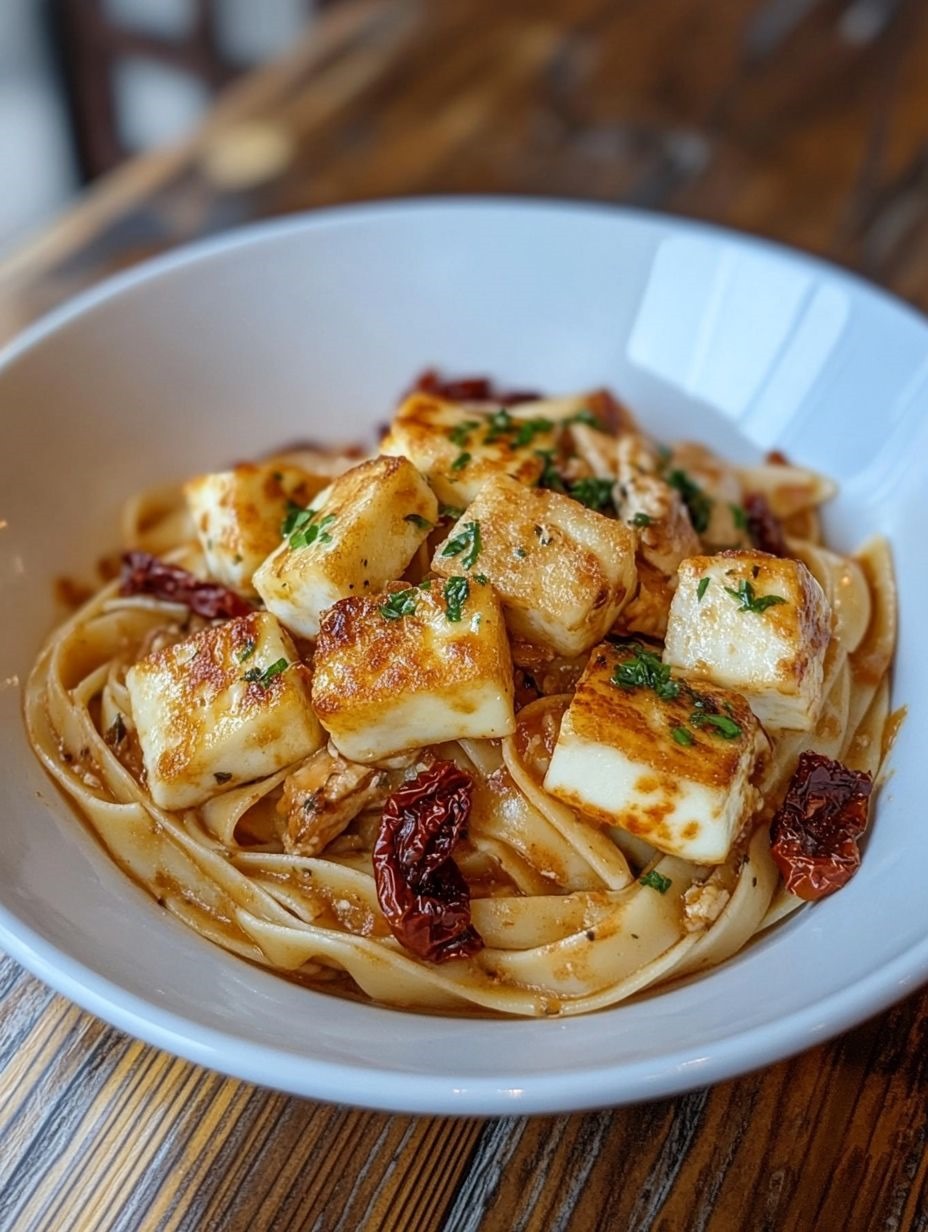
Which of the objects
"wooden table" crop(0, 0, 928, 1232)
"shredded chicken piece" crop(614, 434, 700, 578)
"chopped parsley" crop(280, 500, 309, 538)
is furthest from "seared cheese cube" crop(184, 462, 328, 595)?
"wooden table" crop(0, 0, 928, 1232)

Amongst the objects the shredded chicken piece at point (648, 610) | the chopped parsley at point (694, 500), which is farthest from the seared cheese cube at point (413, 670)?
the chopped parsley at point (694, 500)

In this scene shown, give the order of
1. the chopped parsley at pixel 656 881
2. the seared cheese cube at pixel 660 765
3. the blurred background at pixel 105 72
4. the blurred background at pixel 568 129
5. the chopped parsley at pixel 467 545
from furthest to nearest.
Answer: the blurred background at pixel 105 72
the blurred background at pixel 568 129
the chopped parsley at pixel 467 545
the chopped parsley at pixel 656 881
the seared cheese cube at pixel 660 765

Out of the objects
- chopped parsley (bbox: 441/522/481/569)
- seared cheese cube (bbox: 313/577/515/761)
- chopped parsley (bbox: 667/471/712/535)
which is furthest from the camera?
chopped parsley (bbox: 667/471/712/535)

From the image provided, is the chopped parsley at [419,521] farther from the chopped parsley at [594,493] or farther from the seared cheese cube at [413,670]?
the chopped parsley at [594,493]

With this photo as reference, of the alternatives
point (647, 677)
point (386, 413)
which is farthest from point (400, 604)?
point (386, 413)

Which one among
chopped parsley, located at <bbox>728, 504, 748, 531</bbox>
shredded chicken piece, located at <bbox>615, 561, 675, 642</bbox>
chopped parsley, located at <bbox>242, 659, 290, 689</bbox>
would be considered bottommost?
chopped parsley, located at <bbox>728, 504, 748, 531</bbox>

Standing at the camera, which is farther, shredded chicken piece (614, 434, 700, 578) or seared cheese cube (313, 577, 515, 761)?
shredded chicken piece (614, 434, 700, 578)

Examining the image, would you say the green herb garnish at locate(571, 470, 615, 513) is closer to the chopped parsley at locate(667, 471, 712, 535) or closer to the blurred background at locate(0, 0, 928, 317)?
the chopped parsley at locate(667, 471, 712, 535)
